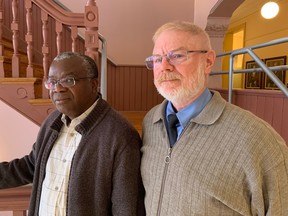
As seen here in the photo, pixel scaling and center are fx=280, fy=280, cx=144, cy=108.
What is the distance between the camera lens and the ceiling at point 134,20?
4652 millimetres

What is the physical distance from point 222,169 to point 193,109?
226 millimetres

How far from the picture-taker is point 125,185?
96 cm

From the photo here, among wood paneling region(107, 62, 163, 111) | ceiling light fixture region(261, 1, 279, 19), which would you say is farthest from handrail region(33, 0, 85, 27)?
ceiling light fixture region(261, 1, 279, 19)

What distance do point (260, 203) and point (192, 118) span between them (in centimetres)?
32

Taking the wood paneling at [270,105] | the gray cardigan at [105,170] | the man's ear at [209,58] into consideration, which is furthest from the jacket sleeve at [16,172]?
the wood paneling at [270,105]

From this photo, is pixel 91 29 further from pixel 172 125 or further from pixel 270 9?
pixel 270 9

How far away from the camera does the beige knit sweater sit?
818 mm

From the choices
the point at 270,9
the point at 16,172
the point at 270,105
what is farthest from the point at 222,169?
the point at 270,9

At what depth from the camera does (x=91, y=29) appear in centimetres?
233

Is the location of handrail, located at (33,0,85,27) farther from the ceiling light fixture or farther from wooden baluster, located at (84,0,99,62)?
the ceiling light fixture

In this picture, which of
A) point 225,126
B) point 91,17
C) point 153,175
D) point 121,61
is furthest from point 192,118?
point 121,61

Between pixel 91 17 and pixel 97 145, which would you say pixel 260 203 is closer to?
pixel 97 145

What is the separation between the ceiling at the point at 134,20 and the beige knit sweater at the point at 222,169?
3969mm

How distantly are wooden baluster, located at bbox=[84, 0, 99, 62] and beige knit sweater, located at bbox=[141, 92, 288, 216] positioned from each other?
1.59 metres
